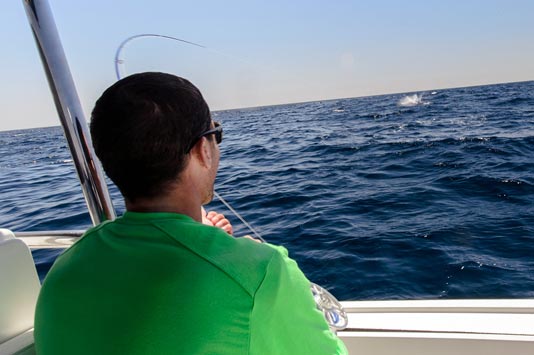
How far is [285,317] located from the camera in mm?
710

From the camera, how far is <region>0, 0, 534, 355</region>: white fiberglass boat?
110cm

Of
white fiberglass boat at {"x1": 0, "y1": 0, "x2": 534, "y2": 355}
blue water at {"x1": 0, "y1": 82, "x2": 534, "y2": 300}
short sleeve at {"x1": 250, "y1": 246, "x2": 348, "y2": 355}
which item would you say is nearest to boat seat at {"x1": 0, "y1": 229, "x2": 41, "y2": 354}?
white fiberglass boat at {"x1": 0, "y1": 0, "x2": 534, "y2": 355}

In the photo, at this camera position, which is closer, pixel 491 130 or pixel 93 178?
pixel 93 178

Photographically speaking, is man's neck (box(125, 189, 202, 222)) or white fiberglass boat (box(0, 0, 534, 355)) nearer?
man's neck (box(125, 189, 202, 222))

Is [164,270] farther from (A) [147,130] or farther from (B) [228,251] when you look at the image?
(A) [147,130]

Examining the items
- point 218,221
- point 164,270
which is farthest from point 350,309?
point 164,270

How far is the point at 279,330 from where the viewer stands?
697mm

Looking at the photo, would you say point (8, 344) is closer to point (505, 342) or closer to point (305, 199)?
point (505, 342)

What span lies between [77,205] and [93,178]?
5.02 metres

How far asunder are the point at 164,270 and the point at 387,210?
14.7 feet

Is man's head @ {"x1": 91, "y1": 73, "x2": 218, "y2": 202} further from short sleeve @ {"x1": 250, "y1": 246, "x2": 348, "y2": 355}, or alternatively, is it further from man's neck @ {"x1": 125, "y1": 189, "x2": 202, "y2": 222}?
short sleeve @ {"x1": 250, "y1": 246, "x2": 348, "y2": 355}

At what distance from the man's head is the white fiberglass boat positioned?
467 mm

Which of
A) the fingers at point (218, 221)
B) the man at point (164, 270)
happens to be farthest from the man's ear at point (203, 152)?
the fingers at point (218, 221)

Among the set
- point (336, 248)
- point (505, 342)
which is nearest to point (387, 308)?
point (505, 342)
